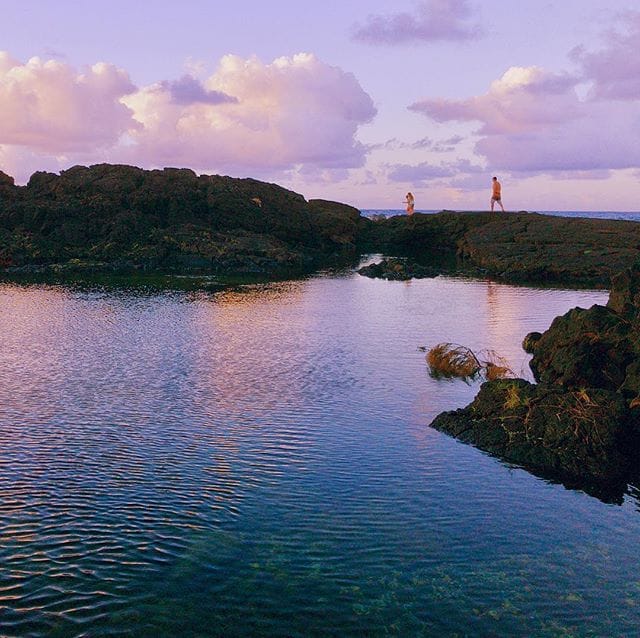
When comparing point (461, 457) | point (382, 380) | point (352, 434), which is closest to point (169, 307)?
point (382, 380)

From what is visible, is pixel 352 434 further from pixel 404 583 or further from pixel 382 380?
pixel 404 583

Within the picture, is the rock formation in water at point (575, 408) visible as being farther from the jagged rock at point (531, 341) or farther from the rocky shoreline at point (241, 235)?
the rocky shoreline at point (241, 235)

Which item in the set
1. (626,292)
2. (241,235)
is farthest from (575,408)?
(241,235)

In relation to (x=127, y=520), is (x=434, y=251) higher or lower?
higher

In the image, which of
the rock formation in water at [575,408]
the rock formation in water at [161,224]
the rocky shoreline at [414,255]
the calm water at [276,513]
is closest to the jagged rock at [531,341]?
the rocky shoreline at [414,255]

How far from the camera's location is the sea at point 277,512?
16.7 m

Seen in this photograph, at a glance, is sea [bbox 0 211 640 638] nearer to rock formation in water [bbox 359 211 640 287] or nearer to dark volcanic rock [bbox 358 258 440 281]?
dark volcanic rock [bbox 358 258 440 281]

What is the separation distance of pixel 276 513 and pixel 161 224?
318 feet

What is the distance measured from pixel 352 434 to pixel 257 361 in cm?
1420

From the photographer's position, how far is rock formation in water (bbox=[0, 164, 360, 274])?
332 ft

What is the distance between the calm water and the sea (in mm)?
67

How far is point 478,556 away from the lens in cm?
1953

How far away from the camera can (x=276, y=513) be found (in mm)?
22047

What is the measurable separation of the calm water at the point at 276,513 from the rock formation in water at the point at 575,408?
4.16 ft
